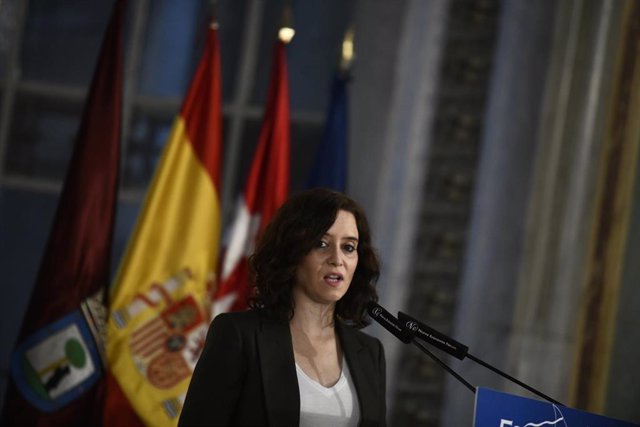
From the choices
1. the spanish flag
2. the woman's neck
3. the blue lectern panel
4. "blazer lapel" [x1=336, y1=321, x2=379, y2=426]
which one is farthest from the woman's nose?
the spanish flag

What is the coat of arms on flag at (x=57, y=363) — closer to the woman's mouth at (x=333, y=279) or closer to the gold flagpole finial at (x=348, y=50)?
the gold flagpole finial at (x=348, y=50)

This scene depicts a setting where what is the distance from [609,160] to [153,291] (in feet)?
6.77

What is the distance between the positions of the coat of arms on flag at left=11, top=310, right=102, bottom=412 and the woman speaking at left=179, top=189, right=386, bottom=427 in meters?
→ 1.81

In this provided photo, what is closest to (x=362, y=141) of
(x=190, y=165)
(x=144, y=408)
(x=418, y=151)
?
(x=418, y=151)

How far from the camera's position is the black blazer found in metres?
2.32

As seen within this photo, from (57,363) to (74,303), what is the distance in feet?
0.86

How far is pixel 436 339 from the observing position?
241 cm

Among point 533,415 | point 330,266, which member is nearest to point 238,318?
point 330,266

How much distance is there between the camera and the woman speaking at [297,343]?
2.34 m

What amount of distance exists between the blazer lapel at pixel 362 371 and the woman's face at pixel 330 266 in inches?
6.2

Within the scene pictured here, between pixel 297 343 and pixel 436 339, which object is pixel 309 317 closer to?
pixel 297 343

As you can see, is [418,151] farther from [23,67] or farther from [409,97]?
[23,67]

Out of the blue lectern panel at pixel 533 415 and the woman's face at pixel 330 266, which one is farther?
the woman's face at pixel 330 266

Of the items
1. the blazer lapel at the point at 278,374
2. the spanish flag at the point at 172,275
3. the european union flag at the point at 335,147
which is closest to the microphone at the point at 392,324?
the blazer lapel at the point at 278,374
